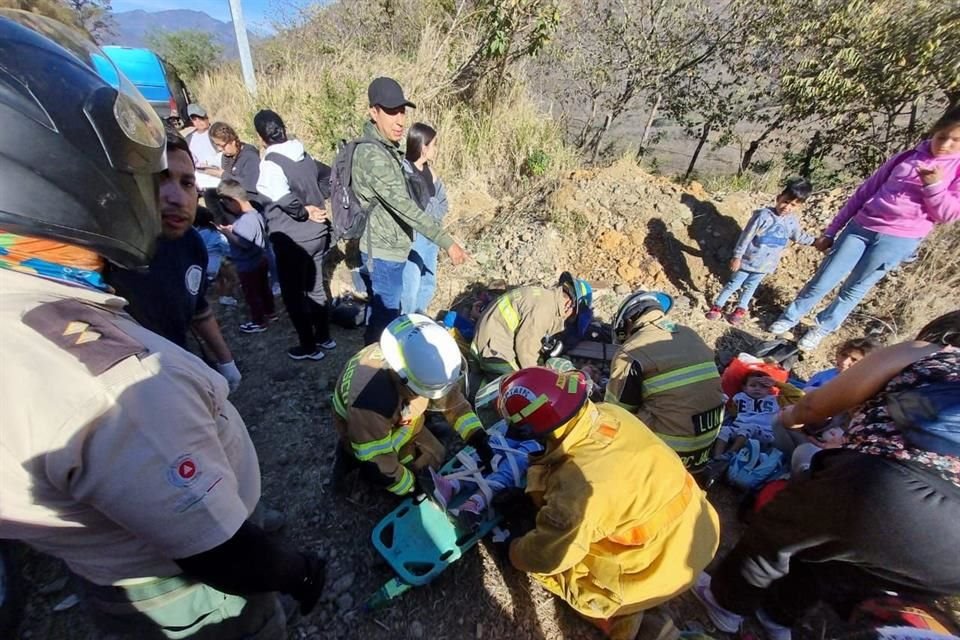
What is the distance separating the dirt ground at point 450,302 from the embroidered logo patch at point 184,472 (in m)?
1.67

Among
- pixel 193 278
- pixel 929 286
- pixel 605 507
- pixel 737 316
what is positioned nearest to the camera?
pixel 605 507

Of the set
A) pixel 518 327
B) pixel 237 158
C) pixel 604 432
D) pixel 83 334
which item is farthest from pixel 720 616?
pixel 237 158

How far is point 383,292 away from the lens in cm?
328

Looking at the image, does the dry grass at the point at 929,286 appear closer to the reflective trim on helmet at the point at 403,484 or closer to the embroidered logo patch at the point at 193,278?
the reflective trim on helmet at the point at 403,484

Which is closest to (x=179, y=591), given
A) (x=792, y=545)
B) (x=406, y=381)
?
(x=406, y=381)

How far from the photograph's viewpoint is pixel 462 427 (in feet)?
7.75

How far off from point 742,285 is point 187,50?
1750 cm

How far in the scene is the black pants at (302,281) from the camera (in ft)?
10.5

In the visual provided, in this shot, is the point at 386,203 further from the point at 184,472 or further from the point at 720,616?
the point at 720,616

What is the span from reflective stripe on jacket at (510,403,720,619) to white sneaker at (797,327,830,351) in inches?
117

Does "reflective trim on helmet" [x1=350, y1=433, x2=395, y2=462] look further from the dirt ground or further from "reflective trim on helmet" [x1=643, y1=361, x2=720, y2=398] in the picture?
"reflective trim on helmet" [x1=643, y1=361, x2=720, y2=398]

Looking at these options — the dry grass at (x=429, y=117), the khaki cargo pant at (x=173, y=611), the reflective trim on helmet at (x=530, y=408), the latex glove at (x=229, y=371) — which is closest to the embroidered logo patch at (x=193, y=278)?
the latex glove at (x=229, y=371)

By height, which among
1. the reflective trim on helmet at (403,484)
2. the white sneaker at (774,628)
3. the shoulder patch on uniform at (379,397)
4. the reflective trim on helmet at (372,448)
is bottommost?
the white sneaker at (774,628)

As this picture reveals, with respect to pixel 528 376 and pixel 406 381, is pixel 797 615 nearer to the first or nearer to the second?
pixel 528 376
